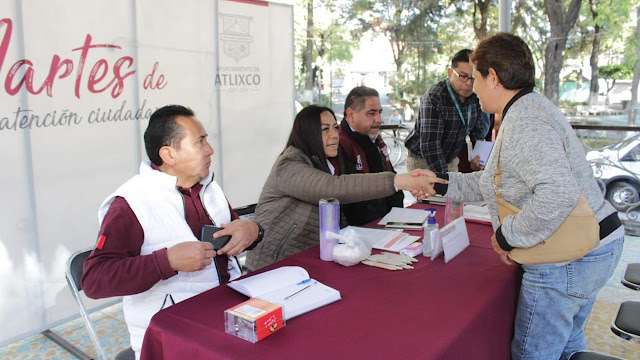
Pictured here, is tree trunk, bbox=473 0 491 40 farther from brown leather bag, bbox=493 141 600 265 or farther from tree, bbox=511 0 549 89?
brown leather bag, bbox=493 141 600 265

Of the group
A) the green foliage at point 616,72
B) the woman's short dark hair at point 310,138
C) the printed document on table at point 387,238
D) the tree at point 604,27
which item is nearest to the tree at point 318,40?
the tree at point 604,27

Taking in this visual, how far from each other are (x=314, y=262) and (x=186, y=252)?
19.5 inches

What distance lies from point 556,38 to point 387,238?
6161mm

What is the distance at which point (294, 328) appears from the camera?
1.36m

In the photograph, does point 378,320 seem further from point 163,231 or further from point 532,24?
point 532,24

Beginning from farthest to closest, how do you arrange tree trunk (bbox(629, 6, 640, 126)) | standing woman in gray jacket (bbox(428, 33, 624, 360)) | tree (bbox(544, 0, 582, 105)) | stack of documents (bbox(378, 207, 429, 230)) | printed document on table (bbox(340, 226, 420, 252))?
tree (bbox(544, 0, 582, 105)) → tree trunk (bbox(629, 6, 640, 126)) → stack of documents (bbox(378, 207, 429, 230)) → printed document on table (bbox(340, 226, 420, 252)) → standing woman in gray jacket (bbox(428, 33, 624, 360))

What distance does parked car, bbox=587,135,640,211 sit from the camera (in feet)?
17.2

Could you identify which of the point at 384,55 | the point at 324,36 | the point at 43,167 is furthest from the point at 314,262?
the point at 384,55

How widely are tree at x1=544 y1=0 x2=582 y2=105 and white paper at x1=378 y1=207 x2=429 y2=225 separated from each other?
503 centimetres

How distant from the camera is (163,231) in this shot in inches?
67.6

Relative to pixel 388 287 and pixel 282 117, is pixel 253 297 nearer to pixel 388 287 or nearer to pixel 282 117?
pixel 388 287

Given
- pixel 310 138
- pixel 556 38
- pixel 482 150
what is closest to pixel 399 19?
pixel 556 38

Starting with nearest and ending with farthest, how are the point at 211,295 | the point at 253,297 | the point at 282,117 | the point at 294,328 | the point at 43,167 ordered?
the point at 294,328 < the point at 253,297 < the point at 211,295 < the point at 43,167 < the point at 282,117

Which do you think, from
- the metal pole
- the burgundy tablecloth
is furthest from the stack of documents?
the metal pole
